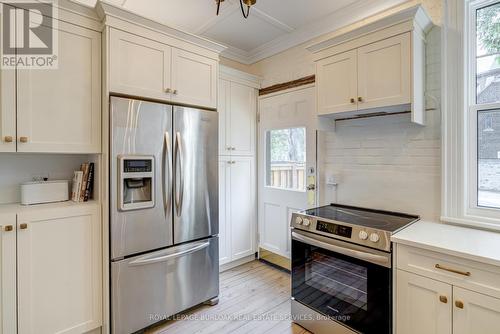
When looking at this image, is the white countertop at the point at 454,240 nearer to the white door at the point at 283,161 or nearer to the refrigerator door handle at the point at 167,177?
the white door at the point at 283,161

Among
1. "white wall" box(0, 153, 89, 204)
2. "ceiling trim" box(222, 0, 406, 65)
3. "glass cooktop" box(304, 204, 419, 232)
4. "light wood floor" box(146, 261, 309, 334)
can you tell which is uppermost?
"ceiling trim" box(222, 0, 406, 65)

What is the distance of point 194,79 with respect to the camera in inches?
90.7

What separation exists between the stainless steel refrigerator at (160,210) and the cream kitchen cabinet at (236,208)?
0.58m

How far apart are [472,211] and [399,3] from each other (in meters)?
1.75

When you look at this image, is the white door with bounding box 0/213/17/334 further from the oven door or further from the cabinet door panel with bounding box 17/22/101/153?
the oven door

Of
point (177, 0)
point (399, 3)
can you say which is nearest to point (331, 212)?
point (399, 3)

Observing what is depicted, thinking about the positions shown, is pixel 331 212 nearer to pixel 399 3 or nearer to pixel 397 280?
pixel 397 280

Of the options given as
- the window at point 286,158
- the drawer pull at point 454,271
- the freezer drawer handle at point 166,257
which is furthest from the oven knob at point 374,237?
the freezer drawer handle at point 166,257

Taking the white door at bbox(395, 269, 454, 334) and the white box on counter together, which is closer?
the white door at bbox(395, 269, 454, 334)

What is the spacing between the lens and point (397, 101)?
1.86 meters

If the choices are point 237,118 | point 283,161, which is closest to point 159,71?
point 237,118

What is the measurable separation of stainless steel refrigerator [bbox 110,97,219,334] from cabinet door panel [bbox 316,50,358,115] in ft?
3.28

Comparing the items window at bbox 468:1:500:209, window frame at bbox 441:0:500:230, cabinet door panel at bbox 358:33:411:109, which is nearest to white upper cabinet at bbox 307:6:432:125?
cabinet door panel at bbox 358:33:411:109

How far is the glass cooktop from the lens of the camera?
73.5 inches
